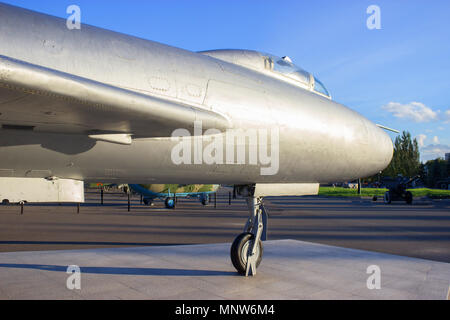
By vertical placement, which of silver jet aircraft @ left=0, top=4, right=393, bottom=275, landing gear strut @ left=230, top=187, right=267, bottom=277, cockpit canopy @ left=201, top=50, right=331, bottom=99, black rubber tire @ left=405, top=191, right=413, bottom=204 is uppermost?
cockpit canopy @ left=201, top=50, right=331, bottom=99

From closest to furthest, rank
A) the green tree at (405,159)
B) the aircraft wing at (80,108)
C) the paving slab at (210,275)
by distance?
1. the aircraft wing at (80,108)
2. the paving slab at (210,275)
3. the green tree at (405,159)

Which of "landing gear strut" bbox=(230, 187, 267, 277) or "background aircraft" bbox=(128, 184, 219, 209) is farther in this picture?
"background aircraft" bbox=(128, 184, 219, 209)

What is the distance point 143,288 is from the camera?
5.60m

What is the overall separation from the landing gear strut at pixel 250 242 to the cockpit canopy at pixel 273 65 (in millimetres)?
1947

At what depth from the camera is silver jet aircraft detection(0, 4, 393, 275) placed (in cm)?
293

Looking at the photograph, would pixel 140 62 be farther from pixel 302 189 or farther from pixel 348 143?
pixel 302 189

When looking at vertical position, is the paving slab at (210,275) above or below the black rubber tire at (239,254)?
below

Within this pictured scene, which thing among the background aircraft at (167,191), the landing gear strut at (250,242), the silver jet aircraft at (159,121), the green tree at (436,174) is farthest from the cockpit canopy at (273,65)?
the green tree at (436,174)

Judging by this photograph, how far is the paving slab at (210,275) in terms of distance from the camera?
5398 mm

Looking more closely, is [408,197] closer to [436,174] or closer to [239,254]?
[239,254]

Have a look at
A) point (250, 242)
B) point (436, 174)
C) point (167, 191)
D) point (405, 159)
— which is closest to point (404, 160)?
point (405, 159)

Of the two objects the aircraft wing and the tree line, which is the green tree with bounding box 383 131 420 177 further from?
the aircraft wing

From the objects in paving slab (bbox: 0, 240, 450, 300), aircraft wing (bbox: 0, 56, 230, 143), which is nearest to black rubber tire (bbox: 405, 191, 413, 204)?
paving slab (bbox: 0, 240, 450, 300)

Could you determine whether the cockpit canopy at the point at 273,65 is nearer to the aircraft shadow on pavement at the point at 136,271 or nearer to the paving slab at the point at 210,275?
the paving slab at the point at 210,275
